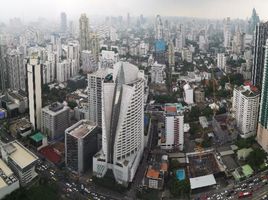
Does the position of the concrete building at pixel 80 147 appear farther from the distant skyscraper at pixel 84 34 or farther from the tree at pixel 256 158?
the distant skyscraper at pixel 84 34

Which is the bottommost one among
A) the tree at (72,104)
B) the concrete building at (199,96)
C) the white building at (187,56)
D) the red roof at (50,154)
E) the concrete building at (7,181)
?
the red roof at (50,154)

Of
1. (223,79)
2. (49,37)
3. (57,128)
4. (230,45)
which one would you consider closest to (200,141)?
Result: (57,128)

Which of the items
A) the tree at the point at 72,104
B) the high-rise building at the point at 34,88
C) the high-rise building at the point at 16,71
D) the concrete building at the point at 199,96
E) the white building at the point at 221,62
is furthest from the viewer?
the white building at the point at 221,62

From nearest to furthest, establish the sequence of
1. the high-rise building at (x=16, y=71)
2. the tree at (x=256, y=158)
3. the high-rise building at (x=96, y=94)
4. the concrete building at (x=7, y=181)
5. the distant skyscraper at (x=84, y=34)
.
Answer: the concrete building at (x=7, y=181), the tree at (x=256, y=158), the high-rise building at (x=96, y=94), the high-rise building at (x=16, y=71), the distant skyscraper at (x=84, y=34)

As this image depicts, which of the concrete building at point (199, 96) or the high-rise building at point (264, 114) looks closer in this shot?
the high-rise building at point (264, 114)

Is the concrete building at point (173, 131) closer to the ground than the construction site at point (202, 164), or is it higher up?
higher up

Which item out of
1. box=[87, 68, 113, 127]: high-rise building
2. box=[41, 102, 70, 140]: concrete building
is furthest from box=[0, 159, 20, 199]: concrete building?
box=[87, 68, 113, 127]: high-rise building

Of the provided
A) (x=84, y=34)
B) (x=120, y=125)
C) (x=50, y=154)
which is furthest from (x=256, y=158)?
(x=84, y=34)

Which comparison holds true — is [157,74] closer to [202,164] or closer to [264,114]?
[264,114]

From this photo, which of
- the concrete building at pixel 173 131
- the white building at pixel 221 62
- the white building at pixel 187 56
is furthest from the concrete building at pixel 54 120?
the white building at pixel 187 56
